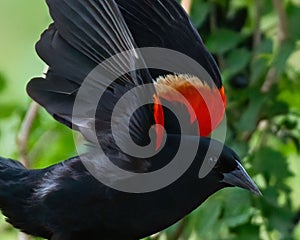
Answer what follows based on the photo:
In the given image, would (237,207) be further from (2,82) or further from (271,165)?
(2,82)

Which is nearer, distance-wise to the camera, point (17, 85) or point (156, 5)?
point (156, 5)

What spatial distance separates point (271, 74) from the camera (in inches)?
154

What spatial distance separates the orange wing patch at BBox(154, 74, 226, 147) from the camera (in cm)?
323

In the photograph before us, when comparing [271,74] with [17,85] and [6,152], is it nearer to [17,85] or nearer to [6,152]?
[6,152]

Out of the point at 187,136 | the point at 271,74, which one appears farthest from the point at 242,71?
the point at 187,136

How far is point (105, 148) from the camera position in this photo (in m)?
3.04

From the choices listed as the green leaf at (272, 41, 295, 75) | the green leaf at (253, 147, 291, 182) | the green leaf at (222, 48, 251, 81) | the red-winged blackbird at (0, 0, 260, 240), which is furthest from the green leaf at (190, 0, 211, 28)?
the red-winged blackbird at (0, 0, 260, 240)

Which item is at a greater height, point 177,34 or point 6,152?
point 177,34

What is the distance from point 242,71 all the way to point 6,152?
79 cm

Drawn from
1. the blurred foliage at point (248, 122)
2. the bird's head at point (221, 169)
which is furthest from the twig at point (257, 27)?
the bird's head at point (221, 169)

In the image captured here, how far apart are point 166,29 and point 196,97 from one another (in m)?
0.23

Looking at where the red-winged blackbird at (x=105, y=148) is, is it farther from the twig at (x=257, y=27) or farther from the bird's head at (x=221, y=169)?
the twig at (x=257, y=27)

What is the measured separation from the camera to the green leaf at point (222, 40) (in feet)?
12.8

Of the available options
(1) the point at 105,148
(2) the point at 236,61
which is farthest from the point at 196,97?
(2) the point at 236,61
